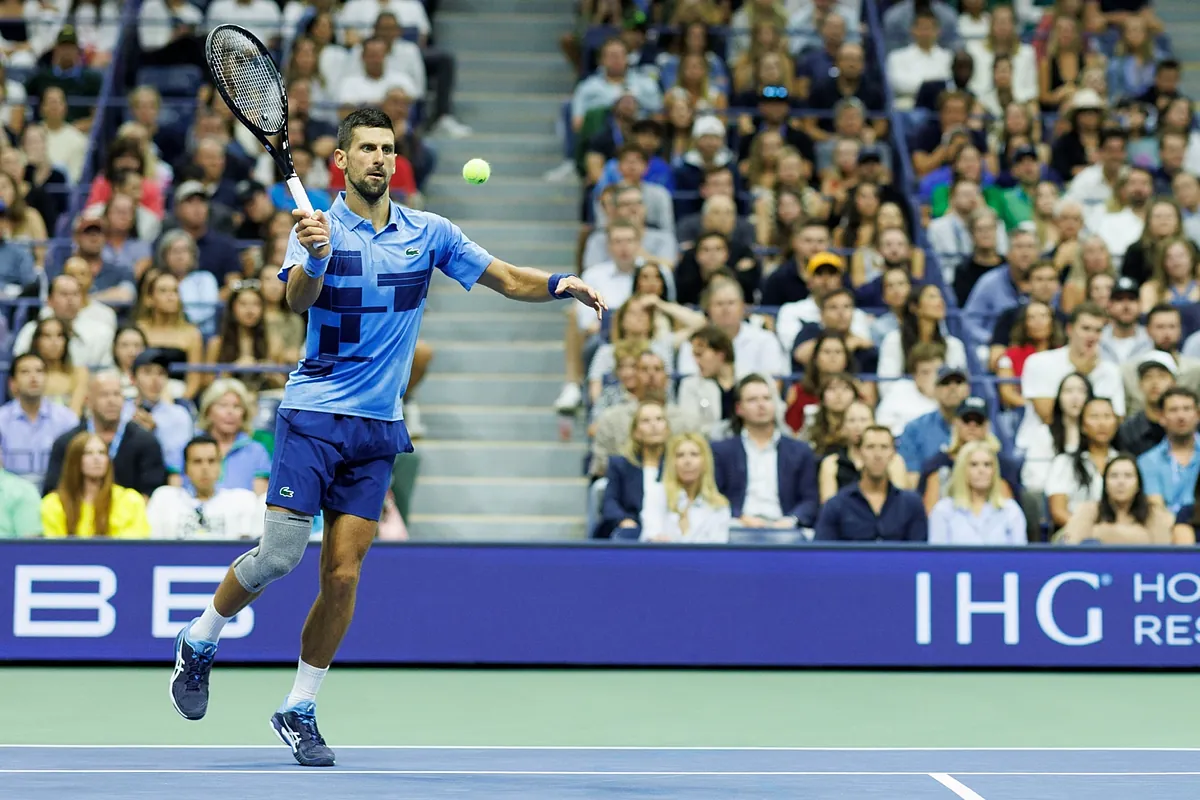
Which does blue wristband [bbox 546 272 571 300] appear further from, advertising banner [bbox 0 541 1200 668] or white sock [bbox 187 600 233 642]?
advertising banner [bbox 0 541 1200 668]

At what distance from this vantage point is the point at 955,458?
11.2m

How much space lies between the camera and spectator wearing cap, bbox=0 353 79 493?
1147 centimetres

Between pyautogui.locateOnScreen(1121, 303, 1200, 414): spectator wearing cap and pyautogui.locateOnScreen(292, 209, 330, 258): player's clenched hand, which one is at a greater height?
pyautogui.locateOnScreen(1121, 303, 1200, 414): spectator wearing cap

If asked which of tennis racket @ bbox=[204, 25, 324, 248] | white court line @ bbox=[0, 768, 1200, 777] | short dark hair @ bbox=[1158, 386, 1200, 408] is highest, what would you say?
tennis racket @ bbox=[204, 25, 324, 248]

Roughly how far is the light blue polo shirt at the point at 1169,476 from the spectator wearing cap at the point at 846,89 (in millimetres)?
5119

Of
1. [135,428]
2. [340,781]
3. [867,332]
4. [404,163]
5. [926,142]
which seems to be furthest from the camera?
[926,142]

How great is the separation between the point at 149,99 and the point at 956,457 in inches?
283

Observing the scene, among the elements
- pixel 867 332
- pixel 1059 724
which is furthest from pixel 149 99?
pixel 1059 724

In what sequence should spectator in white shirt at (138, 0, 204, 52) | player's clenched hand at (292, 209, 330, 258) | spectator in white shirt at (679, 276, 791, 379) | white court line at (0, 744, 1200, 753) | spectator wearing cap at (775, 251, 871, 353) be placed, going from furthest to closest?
1. spectator in white shirt at (138, 0, 204, 52)
2. spectator wearing cap at (775, 251, 871, 353)
3. spectator in white shirt at (679, 276, 791, 379)
4. white court line at (0, 744, 1200, 753)
5. player's clenched hand at (292, 209, 330, 258)

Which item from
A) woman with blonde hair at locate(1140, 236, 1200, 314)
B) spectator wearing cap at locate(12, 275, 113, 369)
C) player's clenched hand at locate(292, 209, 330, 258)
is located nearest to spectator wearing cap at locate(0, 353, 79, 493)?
spectator wearing cap at locate(12, 275, 113, 369)

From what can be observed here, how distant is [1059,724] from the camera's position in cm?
841

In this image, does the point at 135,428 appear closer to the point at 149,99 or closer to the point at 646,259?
the point at 646,259

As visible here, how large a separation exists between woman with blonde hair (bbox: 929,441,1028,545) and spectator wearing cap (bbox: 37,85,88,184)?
7.84m

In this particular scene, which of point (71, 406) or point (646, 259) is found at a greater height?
point (646, 259)
